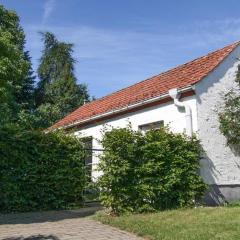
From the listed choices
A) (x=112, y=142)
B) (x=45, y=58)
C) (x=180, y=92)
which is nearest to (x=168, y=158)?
(x=112, y=142)

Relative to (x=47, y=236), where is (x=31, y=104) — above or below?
above

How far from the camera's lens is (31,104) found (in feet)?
119

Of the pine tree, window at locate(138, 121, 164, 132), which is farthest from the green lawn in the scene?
the pine tree

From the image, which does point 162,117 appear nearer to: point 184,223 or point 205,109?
point 205,109

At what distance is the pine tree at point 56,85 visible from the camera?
35.2 m

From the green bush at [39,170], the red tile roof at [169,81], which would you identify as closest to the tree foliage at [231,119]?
the red tile roof at [169,81]

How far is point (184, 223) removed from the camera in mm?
9844

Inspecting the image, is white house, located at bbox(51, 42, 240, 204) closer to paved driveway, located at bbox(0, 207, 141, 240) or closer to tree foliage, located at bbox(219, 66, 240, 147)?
tree foliage, located at bbox(219, 66, 240, 147)

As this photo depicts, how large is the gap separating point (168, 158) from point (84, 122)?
25.3 feet

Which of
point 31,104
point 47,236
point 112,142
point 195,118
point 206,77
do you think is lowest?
point 47,236

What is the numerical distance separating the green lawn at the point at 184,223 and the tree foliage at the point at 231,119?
306cm

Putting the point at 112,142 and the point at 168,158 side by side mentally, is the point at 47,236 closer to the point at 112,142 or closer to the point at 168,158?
the point at 112,142

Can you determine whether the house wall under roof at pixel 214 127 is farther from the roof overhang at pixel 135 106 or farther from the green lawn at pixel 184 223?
the green lawn at pixel 184 223

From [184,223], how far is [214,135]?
4858mm
